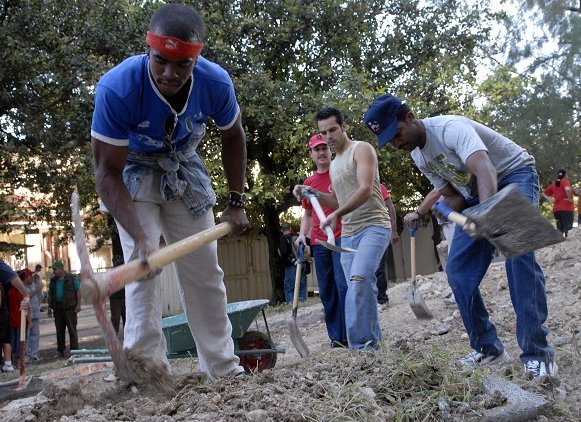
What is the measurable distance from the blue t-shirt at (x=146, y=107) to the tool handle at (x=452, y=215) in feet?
4.48

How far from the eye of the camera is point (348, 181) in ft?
19.3

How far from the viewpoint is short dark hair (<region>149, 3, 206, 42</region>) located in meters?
3.69

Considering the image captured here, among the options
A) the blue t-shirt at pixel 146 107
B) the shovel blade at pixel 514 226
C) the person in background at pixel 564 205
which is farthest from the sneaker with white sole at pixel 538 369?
the person in background at pixel 564 205

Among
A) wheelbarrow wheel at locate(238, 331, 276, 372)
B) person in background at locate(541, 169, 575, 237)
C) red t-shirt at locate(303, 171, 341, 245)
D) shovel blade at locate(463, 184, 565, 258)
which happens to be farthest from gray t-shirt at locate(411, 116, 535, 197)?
person in background at locate(541, 169, 575, 237)

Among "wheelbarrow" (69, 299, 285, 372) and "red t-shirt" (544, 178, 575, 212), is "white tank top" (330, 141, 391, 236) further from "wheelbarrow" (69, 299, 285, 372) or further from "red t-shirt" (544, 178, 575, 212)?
"red t-shirt" (544, 178, 575, 212)

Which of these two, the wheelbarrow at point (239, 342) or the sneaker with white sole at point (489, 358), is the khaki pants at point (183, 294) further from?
the sneaker with white sole at point (489, 358)

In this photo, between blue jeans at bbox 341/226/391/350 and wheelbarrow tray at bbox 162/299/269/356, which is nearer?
blue jeans at bbox 341/226/391/350

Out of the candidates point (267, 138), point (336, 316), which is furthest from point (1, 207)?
point (336, 316)

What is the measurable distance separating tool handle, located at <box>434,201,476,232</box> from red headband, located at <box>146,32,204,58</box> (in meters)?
1.64

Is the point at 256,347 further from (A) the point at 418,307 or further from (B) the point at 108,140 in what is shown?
(B) the point at 108,140

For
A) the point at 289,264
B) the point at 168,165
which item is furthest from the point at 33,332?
the point at 168,165

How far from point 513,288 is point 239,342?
10.1 ft

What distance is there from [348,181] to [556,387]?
2.36 metres

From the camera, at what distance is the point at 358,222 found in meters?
5.81
